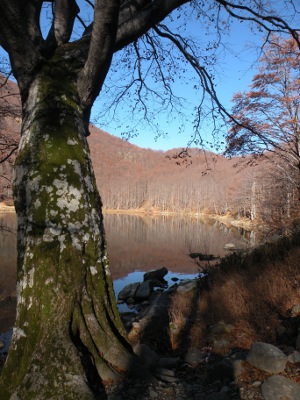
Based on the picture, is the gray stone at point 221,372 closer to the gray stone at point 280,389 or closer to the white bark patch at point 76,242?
the gray stone at point 280,389

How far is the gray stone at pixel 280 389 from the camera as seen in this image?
241 centimetres

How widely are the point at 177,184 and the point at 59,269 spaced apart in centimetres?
11764

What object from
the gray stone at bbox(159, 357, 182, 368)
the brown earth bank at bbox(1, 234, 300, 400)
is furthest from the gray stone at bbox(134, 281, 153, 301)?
the gray stone at bbox(159, 357, 182, 368)

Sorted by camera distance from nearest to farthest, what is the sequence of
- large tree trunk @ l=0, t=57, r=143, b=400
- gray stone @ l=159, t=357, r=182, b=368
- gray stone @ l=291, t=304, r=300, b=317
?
1. large tree trunk @ l=0, t=57, r=143, b=400
2. gray stone @ l=159, t=357, r=182, b=368
3. gray stone @ l=291, t=304, r=300, b=317

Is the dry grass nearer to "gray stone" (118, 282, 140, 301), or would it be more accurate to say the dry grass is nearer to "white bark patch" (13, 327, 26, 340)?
"white bark patch" (13, 327, 26, 340)

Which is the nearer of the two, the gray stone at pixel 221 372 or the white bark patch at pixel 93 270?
the white bark patch at pixel 93 270

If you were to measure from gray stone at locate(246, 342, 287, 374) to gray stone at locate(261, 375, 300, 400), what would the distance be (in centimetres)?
25

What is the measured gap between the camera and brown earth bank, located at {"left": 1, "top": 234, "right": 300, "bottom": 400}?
102 inches

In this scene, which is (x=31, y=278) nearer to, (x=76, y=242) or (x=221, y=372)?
(x=76, y=242)

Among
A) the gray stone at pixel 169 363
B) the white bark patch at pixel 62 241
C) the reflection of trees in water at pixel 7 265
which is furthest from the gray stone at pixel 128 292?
the white bark patch at pixel 62 241

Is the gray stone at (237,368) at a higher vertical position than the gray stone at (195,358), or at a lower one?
higher

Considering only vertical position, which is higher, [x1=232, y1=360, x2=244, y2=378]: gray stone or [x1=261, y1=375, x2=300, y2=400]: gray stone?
[x1=261, y1=375, x2=300, y2=400]: gray stone

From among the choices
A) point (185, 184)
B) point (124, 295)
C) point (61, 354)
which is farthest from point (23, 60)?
point (185, 184)

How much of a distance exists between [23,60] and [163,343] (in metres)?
4.67
